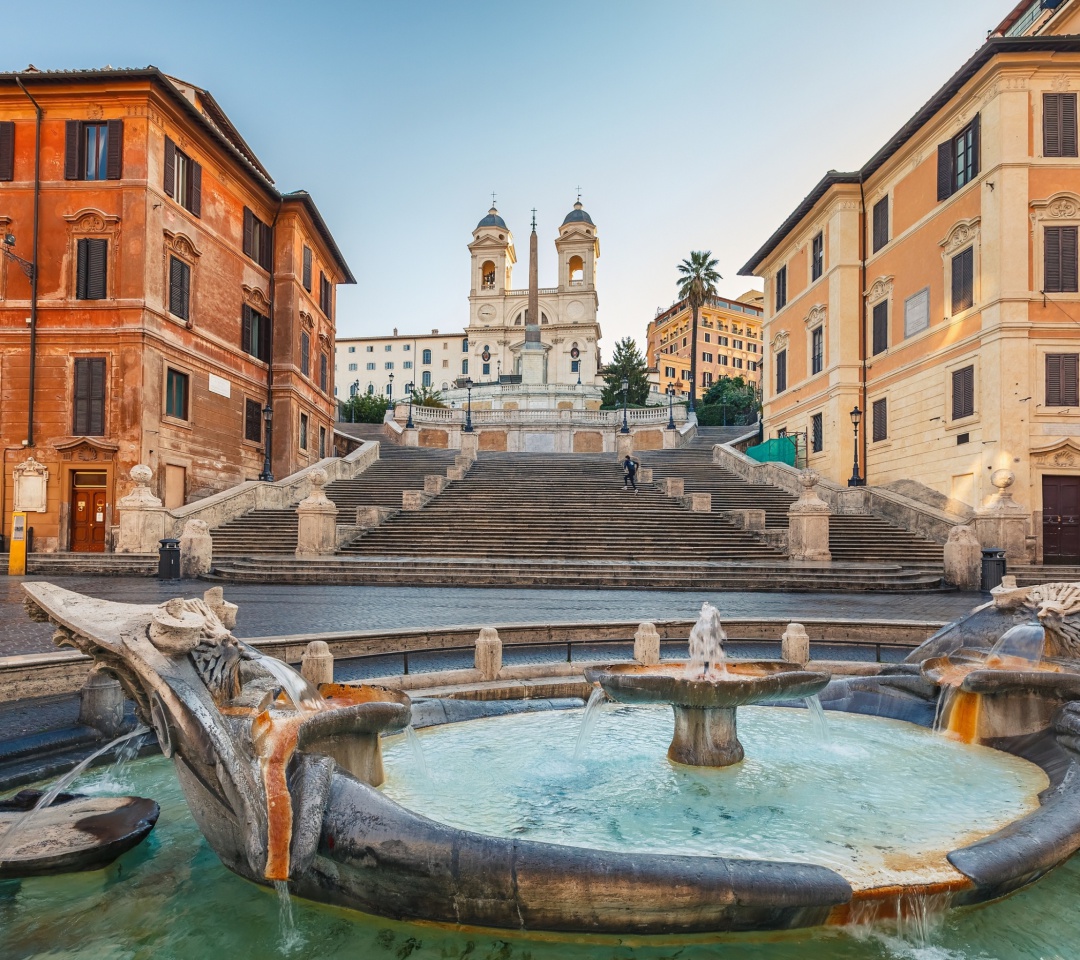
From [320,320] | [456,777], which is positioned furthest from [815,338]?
[456,777]

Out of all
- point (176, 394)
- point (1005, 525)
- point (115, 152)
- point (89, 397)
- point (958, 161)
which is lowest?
point (1005, 525)

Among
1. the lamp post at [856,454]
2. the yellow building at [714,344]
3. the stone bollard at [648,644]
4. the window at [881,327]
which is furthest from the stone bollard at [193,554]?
the yellow building at [714,344]

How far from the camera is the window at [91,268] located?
23359mm

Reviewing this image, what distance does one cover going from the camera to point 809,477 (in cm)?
1978

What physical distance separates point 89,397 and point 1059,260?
30.2 m

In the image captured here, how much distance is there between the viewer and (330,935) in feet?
11.0

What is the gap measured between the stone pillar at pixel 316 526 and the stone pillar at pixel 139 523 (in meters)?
4.11

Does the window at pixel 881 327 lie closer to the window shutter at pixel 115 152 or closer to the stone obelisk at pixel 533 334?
the window shutter at pixel 115 152

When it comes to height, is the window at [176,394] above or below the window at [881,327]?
below

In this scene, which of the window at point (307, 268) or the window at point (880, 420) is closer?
the window at point (880, 420)

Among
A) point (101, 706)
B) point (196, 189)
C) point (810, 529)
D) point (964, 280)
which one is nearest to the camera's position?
point (101, 706)

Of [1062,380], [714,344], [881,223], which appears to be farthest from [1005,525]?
[714,344]

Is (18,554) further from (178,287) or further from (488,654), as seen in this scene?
(488,654)

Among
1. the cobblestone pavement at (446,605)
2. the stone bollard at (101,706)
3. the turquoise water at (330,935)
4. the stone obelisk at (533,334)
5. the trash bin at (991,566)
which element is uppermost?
the stone obelisk at (533,334)
